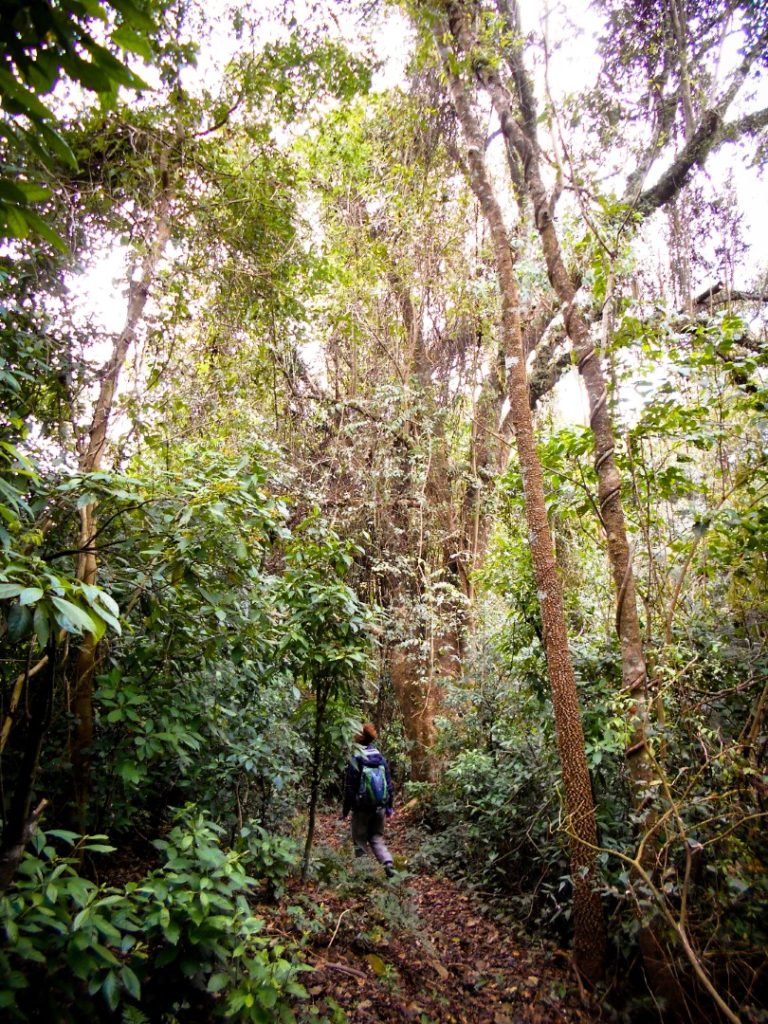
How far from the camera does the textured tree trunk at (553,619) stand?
3455mm

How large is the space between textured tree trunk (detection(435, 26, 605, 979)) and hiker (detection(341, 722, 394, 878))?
80.2 inches

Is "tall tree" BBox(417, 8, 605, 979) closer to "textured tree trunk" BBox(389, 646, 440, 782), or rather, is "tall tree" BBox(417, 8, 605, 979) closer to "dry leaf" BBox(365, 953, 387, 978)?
"dry leaf" BBox(365, 953, 387, 978)

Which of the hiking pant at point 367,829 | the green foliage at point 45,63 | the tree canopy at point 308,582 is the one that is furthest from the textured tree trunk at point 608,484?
the green foliage at point 45,63

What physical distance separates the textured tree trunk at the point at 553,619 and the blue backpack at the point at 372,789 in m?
2.03

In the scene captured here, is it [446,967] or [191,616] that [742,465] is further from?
[446,967]

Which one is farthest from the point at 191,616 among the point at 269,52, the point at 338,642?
the point at 269,52

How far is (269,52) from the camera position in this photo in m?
4.41

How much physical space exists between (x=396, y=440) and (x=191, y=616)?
5586mm

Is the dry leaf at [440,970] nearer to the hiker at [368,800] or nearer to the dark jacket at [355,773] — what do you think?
the hiker at [368,800]

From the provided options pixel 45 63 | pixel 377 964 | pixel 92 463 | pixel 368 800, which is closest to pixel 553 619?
pixel 377 964

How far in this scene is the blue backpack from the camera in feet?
17.2

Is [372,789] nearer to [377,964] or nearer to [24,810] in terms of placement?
[377,964]

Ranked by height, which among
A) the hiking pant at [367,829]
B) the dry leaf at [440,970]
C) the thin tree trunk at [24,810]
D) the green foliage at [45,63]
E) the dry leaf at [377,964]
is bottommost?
the dry leaf at [440,970]

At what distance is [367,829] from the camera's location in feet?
17.5
